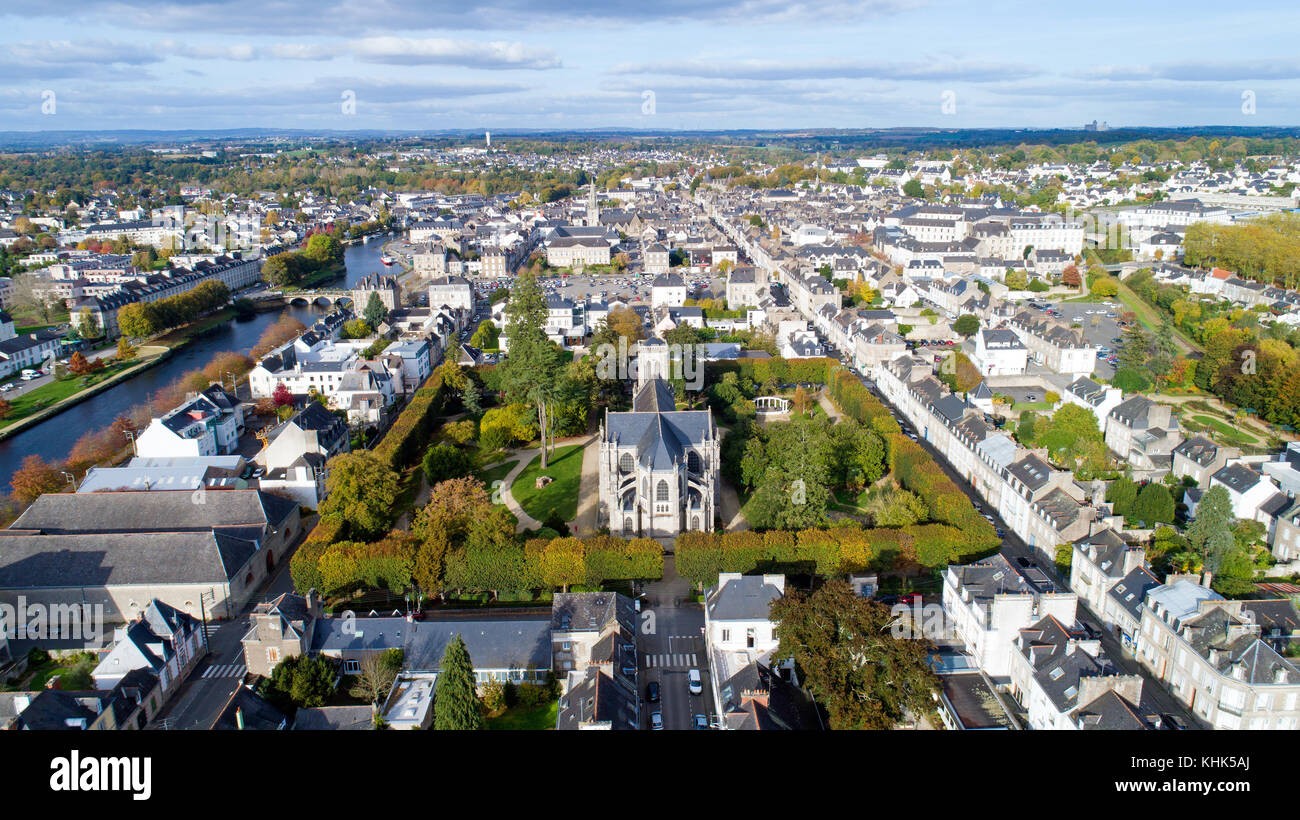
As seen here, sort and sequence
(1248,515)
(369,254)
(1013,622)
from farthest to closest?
(369,254) → (1248,515) → (1013,622)

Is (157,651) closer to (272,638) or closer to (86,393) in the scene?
(272,638)

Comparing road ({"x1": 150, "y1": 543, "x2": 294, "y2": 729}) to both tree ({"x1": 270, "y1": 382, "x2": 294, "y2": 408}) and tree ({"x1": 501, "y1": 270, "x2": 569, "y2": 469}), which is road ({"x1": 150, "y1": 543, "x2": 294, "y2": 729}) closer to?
tree ({"x1": 501, "y1": 270, "x2": 569, "y2": 469})

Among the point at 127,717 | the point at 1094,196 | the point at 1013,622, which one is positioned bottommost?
the point at 127,717

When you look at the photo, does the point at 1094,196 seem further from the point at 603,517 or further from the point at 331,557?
the point at 331,557

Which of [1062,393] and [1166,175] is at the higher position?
[1166,175]

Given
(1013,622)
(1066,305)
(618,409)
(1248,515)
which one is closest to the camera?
(1013,622)

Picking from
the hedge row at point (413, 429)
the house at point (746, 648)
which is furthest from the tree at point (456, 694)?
the hedge row at point (413, 429)

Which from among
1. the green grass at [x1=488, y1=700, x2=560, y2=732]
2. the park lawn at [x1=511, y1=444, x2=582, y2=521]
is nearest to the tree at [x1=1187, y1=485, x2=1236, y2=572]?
the green grass at [x1=488, y1=700, x2=560, y2=732]
